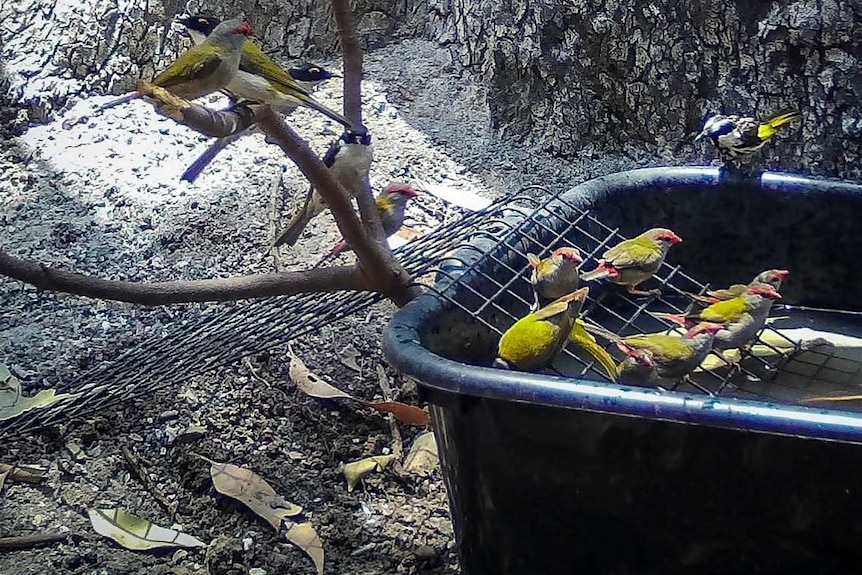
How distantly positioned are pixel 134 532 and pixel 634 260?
103 centimetres

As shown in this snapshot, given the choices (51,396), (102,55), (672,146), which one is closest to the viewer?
(51,396)

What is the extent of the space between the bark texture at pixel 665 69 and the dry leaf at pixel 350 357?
2.95ft

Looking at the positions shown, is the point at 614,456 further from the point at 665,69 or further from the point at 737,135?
the point at 665,69

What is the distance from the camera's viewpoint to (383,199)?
230 centimetres

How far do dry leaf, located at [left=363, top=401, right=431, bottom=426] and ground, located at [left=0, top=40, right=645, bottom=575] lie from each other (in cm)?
3

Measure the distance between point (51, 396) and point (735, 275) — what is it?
4.65 ft

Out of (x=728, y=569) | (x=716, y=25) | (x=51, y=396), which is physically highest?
(x=716, y=25)

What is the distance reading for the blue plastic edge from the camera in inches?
45.6

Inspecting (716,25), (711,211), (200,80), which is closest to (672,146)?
(716,25)

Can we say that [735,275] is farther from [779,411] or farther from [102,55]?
[102,55]

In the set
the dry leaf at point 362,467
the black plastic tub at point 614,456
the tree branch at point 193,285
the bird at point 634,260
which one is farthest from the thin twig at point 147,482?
the bird at point 634,260

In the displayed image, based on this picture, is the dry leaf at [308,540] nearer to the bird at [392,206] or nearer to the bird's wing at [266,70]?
the bird at [392,206]

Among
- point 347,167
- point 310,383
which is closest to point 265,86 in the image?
point 347,167

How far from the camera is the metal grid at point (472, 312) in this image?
1.67 metres
